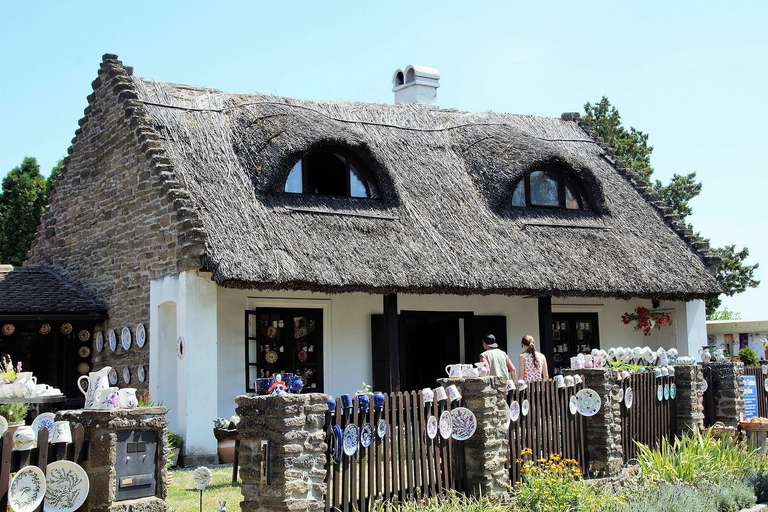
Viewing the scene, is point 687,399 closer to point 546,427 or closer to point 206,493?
point 546,427

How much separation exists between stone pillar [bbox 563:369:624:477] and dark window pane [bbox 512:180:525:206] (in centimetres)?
621

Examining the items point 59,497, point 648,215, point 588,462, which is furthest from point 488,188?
point 59,497

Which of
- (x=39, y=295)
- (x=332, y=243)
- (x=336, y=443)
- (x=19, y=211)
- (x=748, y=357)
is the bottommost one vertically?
(x=336, y=443)

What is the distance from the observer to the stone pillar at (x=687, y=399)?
1119 cm

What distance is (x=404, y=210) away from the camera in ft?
45.8

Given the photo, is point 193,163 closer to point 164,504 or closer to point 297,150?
point 297,150

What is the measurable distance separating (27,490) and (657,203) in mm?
14061

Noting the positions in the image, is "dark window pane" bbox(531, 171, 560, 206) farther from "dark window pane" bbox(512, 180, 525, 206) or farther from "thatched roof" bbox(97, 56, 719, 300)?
"thatched roof" bbox(97, 56, 719, 300)

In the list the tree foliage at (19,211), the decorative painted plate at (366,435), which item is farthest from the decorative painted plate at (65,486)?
the tree foliage at (19,211)

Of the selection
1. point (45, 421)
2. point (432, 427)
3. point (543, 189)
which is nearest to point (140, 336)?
point (432, 427)

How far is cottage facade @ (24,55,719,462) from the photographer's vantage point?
467 inches

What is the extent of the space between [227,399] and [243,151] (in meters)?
3.60

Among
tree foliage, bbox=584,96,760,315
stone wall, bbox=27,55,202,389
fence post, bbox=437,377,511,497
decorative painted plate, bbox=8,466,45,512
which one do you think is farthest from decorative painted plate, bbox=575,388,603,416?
tree foliage, bbox=584,96,760,315

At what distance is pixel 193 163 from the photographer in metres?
12.7
